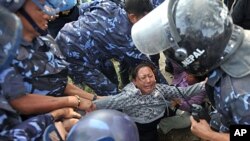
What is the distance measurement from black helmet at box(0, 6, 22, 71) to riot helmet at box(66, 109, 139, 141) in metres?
0.77

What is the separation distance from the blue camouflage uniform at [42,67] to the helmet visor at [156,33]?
0.73 m

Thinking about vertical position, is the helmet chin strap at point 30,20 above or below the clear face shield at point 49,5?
below

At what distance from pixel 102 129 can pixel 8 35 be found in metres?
0.92

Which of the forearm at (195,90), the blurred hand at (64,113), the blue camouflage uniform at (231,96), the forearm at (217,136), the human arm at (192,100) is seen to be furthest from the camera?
the human arm at (192,100)

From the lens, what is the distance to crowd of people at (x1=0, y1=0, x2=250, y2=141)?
6.81 ft

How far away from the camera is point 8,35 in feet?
6.52

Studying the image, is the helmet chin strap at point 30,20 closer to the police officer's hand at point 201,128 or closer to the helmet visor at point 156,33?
the helmet visor at point 156,33

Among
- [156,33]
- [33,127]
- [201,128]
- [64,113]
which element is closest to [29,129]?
[33,127]

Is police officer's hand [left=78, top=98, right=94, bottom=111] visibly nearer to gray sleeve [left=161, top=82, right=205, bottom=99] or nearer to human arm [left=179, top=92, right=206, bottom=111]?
gray sleeve [left=161, top=82, right=205, bottom=99]

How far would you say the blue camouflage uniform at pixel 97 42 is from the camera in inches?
152

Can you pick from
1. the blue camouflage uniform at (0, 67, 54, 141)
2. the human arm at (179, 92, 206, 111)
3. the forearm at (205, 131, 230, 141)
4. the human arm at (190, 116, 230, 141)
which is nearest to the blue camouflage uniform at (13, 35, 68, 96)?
the blue camouflage uniform at (0, 67, 54, 141)

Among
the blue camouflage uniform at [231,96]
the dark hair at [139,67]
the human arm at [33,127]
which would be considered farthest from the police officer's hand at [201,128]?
the dark hair at [139,67]

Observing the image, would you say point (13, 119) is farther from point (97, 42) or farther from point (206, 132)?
point (97, 42)

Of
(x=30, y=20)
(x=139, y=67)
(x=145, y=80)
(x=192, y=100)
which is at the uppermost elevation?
(x=30, y=20)
